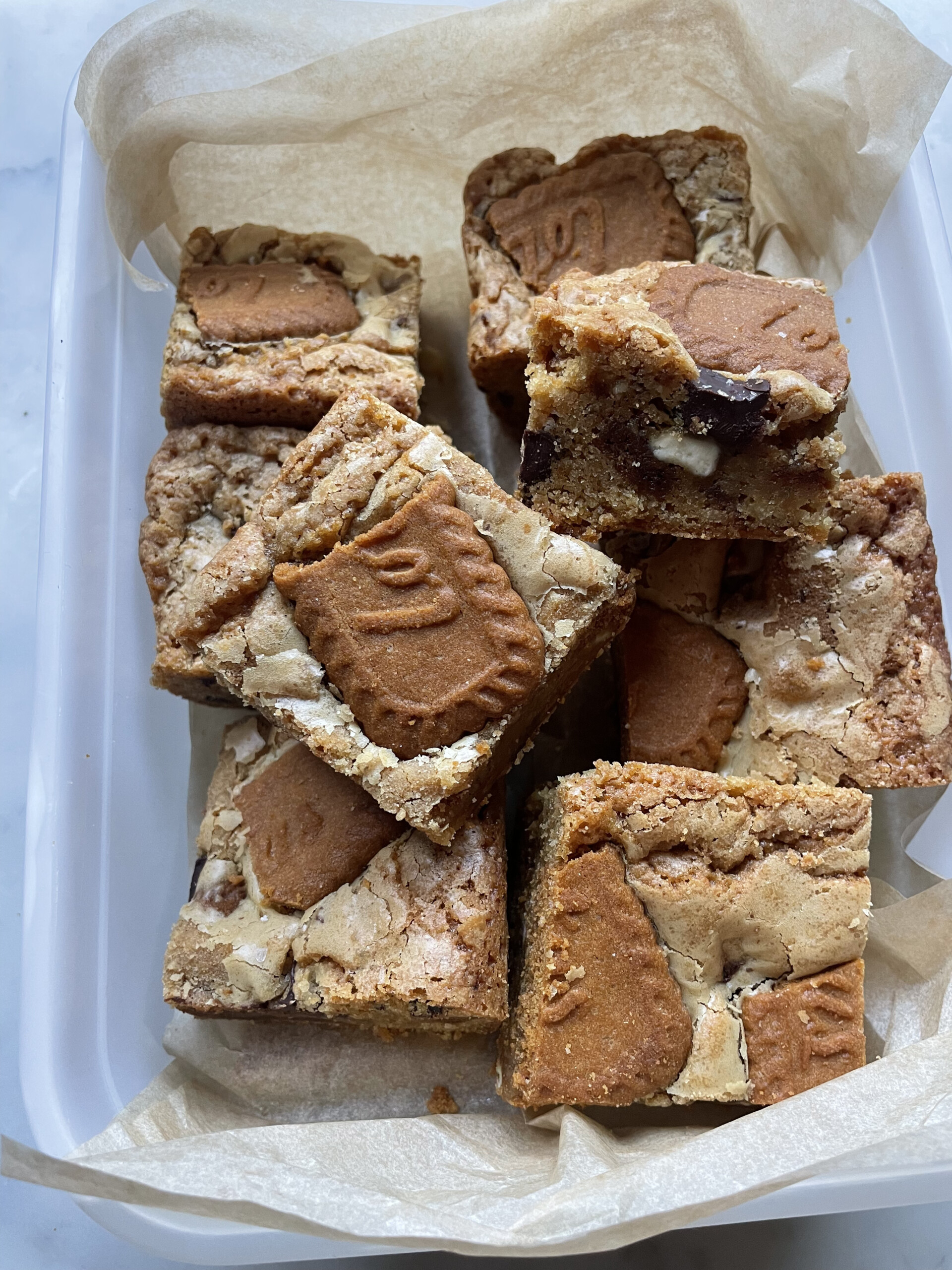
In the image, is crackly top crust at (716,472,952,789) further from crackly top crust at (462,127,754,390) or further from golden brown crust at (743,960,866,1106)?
crackly top crust at (462,127,754,390)

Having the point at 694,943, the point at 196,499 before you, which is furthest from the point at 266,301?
the point at 694,943

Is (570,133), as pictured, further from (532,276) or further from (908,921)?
(908,921)

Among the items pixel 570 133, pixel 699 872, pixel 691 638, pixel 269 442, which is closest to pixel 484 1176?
pixel 699 872

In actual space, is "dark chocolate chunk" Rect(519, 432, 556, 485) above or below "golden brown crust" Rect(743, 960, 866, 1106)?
above

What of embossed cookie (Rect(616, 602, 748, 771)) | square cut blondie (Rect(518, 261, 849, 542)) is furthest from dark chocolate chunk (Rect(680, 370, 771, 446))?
embossed cookie (Rect(616, 602, 748, 771))

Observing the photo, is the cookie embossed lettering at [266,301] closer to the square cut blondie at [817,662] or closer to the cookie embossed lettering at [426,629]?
the cookie embossed lettering at [426,629]
